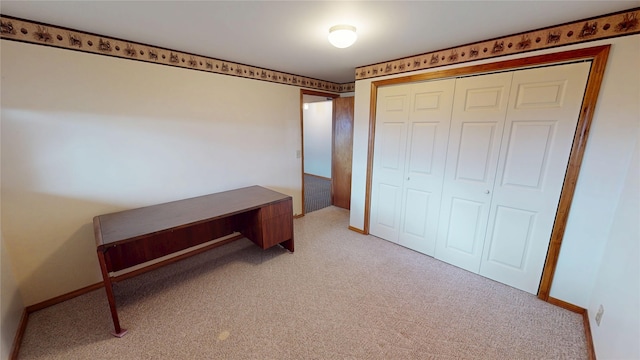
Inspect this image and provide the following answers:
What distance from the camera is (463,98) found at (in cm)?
224

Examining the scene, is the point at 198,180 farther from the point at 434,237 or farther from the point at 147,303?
the point at 434,237

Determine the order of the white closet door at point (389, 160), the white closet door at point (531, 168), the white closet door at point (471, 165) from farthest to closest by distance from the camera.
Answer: the white closet door at point (389, 160), the white closet door at point (471, 165), the white closet door at point (531, 168)

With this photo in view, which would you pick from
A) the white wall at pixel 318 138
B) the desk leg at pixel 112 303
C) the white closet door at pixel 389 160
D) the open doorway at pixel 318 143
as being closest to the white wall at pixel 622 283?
the white closet door at pixel 389 160

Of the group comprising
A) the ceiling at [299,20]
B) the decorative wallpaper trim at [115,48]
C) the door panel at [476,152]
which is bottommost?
the door panel at [476,152]

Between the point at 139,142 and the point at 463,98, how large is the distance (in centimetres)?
314

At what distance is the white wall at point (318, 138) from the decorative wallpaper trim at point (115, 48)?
319cm

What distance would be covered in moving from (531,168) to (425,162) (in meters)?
0.88

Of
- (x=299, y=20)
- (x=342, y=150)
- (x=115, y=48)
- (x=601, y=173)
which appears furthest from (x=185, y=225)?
(x=601, y=173)

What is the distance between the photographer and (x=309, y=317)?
182 centimetres

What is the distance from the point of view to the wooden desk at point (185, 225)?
1.76m

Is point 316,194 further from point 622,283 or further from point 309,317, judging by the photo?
point 622,283

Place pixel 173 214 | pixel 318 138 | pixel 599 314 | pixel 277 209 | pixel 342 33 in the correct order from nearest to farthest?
pixel 599 314
pixel 342 33
pixel 173 214
pixel 277 209
pixel 318 138

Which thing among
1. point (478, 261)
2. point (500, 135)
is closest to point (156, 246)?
point (478, 261)

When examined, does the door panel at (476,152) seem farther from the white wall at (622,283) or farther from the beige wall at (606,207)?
the white wall at (622,283)
